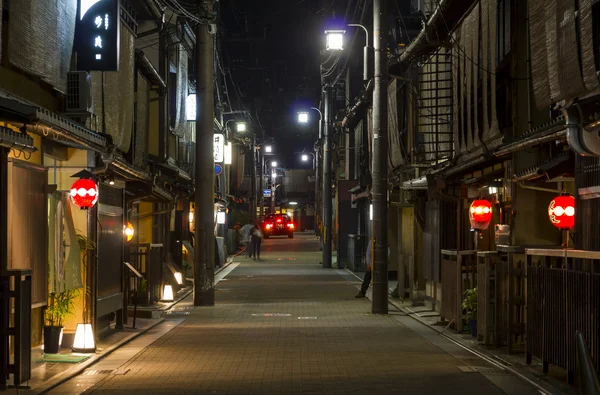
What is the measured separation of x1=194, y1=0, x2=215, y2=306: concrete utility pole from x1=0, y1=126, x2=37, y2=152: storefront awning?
48.4 ft

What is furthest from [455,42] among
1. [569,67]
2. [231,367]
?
[231,367]

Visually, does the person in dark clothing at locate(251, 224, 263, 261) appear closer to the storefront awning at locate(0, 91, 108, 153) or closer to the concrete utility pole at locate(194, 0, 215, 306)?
the concrete utility pole at locate(194, 0, 215, 306)

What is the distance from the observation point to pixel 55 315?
52.6 ft

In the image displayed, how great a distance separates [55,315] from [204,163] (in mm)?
11731

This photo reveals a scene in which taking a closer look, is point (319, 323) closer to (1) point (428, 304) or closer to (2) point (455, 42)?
(1) point (428, 304)

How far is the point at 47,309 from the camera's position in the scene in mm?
16047

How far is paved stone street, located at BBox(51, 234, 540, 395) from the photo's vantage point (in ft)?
41.5

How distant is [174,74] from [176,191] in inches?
173

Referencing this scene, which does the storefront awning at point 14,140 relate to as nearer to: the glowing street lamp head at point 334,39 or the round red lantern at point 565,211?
the round red lantern at point 565,211

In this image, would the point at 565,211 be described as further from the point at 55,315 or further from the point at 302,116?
the point at 302,116

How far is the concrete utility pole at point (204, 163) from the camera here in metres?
27.1

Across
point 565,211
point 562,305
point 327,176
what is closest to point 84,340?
point 562,305

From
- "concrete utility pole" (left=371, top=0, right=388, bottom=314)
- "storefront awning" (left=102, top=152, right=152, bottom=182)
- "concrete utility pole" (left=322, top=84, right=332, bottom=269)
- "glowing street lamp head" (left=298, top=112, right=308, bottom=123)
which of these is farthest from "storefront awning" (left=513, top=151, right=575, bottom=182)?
"glowing street lamp head" (left=298, top=112, right=308, bottom=123)

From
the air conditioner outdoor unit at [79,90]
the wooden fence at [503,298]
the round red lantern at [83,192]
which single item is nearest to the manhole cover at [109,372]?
the round red lantern at [83,192]
